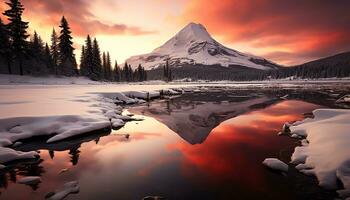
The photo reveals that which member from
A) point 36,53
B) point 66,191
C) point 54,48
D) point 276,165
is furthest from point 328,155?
point 54,48

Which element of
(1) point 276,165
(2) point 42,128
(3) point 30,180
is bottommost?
(3) point 30,180

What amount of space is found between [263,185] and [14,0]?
179 ft

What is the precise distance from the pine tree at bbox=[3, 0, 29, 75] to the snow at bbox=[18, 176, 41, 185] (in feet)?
137

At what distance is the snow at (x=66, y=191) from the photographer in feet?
20.4

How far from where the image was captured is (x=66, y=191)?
257 inches

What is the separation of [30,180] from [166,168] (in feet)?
15.9

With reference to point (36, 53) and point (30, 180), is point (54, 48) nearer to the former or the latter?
point (36, 53)

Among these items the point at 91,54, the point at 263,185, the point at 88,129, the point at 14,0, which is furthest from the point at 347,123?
the point at 91,54

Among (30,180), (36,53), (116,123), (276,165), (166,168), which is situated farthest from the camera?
(36,53)

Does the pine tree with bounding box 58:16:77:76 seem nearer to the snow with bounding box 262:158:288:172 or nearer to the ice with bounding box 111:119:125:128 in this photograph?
the ice with bounding box 111:119:125:128

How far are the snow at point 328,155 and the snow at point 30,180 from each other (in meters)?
9.59

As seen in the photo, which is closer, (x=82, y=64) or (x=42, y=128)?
(x=42, y=128)

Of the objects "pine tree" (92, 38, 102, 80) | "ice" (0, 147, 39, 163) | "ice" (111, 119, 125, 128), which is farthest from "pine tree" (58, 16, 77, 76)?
"ice" (0, 147, 39, 163)

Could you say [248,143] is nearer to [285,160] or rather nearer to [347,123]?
[285,160]
